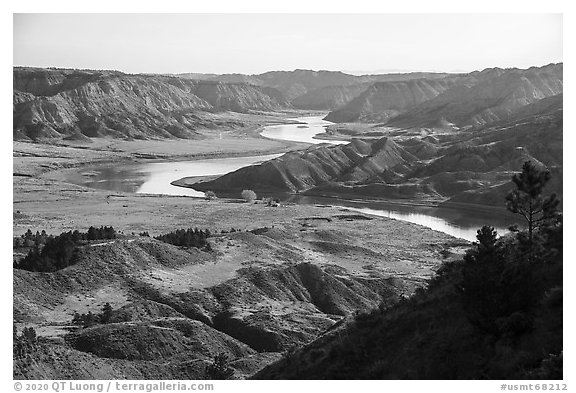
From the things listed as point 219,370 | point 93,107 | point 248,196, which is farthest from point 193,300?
point 93,107

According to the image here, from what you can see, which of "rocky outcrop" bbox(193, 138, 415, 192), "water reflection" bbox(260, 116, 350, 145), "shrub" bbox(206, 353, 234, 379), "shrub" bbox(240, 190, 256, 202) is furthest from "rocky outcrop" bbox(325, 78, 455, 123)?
"shrub" bbox(206, 353, 234, 379)

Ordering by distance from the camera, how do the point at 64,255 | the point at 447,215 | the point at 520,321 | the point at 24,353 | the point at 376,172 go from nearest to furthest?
the point at 520,321, the point at 24,353, the point at 64,255, the point at 447,215, the point at 376,172

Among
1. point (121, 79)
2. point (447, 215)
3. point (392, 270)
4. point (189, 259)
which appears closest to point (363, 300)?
point (392, 270)

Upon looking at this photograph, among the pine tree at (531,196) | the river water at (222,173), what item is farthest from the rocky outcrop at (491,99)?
the pine tree at (531,196)

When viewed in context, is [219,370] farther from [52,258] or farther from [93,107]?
[93,107]

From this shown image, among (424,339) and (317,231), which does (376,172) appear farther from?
(424,339)

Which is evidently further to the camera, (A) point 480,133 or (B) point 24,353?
(A) point 480,133

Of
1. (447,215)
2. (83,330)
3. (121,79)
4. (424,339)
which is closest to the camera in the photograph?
(424,339)

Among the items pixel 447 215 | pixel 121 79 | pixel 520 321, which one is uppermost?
pixel 121 79

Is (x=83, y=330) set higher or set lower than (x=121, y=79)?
lower
